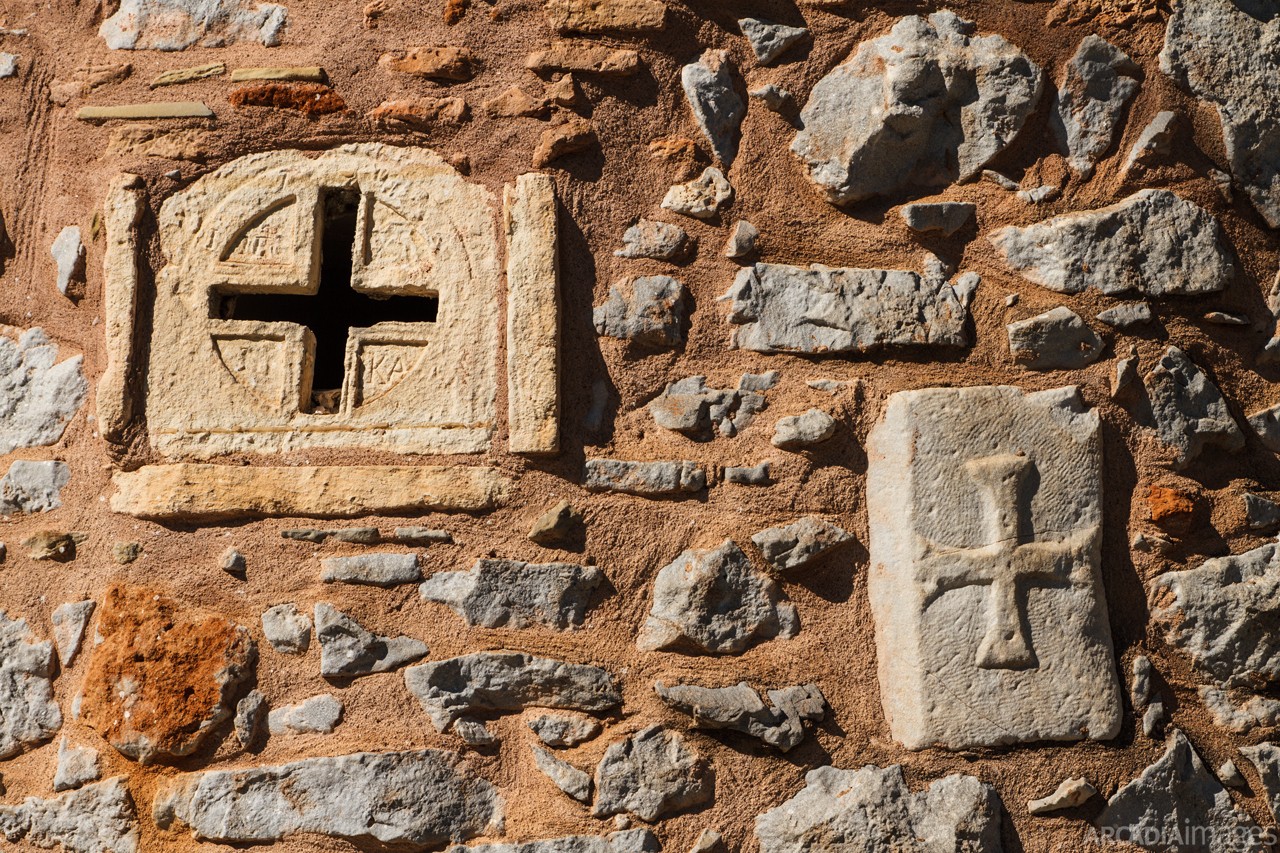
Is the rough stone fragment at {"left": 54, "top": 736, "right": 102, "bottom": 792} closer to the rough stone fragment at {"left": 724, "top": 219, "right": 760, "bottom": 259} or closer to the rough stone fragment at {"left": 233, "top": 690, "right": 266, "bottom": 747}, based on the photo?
the rough stone fragment at {"left": 233, "top": 690, "right": 266, "bottom": 747}

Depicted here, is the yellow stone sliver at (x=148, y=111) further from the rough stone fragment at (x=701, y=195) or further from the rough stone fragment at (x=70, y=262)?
the rough stone fragment at (x=701, y=195)

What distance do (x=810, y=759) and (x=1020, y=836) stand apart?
0.46 metres

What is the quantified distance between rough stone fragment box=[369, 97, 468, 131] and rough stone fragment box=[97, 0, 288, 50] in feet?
1.08

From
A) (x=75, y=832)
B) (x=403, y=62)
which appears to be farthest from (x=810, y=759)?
(x=403, y=62)

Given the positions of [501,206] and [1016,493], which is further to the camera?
[501,206]

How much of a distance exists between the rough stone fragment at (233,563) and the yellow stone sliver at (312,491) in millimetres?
83

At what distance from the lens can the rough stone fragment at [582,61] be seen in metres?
2.40

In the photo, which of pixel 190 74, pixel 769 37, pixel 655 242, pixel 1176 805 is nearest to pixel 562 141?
pixel 655 242

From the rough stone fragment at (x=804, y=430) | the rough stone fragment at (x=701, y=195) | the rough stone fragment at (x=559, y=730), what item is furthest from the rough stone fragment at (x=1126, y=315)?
the rough stone fragment at (x=559, y=730)

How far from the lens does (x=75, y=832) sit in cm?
215

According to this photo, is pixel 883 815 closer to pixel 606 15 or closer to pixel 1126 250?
pixel 1126 250

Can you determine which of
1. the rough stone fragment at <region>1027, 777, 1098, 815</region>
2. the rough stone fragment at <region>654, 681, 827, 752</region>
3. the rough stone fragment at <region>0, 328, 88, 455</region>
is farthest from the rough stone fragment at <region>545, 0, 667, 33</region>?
the rough stone fragment at <region>1027, 777, 1098, 815</region>

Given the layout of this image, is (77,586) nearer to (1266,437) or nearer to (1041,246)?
(1041,246)

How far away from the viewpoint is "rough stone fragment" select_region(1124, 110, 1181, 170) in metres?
2.44
